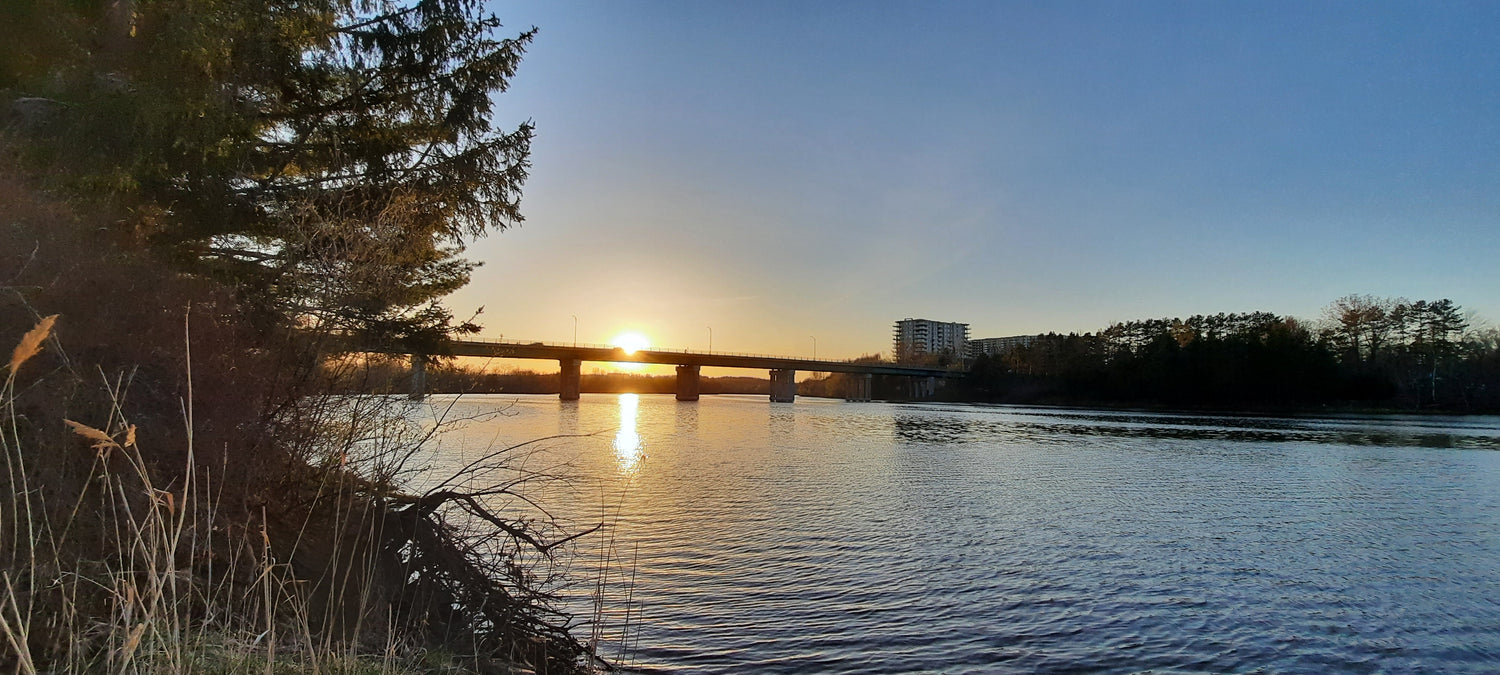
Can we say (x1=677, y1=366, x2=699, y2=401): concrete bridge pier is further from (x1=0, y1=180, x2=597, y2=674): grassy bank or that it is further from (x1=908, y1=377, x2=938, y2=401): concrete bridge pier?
(x1=0, y1=180, x2=597, y2=674): grassy bank

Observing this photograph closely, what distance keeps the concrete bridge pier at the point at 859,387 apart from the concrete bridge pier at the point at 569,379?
7104cm

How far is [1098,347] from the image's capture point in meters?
131

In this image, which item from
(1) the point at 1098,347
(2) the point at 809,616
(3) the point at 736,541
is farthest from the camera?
(1) the point at 1098,347

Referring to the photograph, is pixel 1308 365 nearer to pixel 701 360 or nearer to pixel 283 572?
pixel 701 360

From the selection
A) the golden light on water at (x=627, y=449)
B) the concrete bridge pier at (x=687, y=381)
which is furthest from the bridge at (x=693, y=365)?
the golden light on water at (x=627, y=449)

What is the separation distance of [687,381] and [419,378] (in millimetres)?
113418

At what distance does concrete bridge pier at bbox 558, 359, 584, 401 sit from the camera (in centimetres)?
10931

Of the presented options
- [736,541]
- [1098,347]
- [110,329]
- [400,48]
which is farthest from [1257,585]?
[1098,347]

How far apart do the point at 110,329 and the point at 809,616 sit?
8543 millimetres

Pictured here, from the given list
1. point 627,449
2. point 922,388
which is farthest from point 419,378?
point 922,388

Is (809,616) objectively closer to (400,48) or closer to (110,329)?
(110,329)

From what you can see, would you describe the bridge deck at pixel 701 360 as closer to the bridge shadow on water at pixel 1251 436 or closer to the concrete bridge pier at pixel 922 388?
the concrete bridge pier at pixel 922 388

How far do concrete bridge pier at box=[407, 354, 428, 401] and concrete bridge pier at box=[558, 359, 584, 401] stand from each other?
97081 millimetres

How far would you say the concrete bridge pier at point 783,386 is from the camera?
139m
